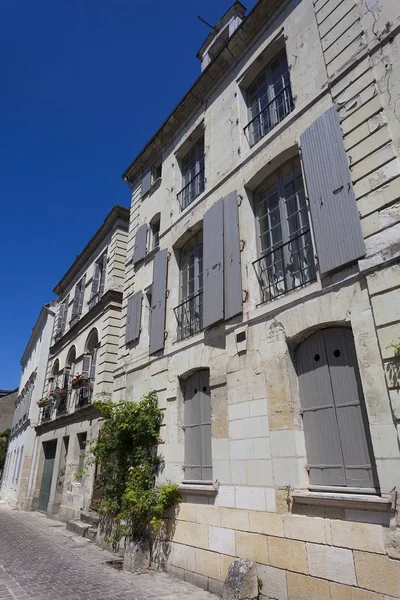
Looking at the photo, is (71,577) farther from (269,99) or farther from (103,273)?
(103,273)

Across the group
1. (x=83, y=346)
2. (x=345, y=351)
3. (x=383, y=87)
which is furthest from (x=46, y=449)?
(x=383, y=87)

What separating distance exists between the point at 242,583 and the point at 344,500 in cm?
169

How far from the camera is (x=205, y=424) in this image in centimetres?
671

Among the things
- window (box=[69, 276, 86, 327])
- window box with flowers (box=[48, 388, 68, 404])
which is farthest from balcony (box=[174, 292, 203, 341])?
window (box=[69, 276, 86, 327])

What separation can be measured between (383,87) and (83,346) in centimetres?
1189

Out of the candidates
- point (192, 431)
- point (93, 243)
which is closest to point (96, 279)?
point (93, 243)

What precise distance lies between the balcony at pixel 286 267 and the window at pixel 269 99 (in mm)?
2612

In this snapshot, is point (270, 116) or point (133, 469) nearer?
point (133, 469)

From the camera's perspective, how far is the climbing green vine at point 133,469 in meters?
6.66

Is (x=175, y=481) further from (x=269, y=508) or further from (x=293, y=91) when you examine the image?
(x=293, y=91)

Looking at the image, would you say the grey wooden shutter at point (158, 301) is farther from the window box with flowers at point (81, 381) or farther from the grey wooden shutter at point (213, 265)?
the window box with flowers at point (81, 381)

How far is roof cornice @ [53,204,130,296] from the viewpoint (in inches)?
551

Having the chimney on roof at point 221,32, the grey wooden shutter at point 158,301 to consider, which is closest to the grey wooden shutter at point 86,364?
the grey wooden shutter at point 158,301

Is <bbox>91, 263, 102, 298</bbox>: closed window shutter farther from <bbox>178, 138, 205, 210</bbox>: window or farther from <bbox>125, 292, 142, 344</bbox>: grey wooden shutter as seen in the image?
<bbox>178, 138, 205, 210</bbox>: window
